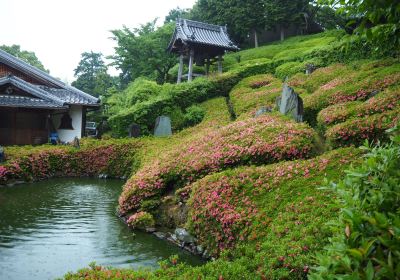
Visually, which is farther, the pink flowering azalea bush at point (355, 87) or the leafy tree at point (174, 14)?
the leafy tree at point (174, 14)

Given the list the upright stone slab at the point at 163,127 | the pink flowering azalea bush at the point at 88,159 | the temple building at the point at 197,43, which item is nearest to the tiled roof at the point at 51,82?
the pink flowering azalea bush at the point at 88,159

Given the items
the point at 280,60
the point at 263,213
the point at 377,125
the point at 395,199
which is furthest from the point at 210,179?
the point at 280,60

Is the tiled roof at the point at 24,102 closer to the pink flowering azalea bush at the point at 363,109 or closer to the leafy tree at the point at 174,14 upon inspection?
the pink flowering azalea bush at the point at 363,109

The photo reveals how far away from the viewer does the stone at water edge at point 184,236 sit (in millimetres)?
9320

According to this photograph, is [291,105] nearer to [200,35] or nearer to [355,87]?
[355,87]

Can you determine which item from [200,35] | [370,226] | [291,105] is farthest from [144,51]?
[370,226]

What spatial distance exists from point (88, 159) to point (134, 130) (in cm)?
353

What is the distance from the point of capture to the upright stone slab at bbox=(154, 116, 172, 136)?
2233cm

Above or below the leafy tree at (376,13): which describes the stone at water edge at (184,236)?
below

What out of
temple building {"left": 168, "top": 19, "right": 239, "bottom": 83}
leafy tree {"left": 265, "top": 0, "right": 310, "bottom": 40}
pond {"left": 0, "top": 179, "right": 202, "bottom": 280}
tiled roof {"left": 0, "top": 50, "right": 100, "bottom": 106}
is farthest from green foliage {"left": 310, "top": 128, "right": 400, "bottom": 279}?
leafy tree {"left": 265, "top": 0, "right": 310, "bottom": 40}

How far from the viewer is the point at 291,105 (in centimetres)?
1455

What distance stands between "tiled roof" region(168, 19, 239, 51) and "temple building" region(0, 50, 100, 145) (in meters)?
9.59

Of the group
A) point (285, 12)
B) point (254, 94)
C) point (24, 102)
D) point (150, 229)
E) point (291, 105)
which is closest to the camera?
point (150, 229)

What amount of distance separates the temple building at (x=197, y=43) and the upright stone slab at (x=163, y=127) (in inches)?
353
